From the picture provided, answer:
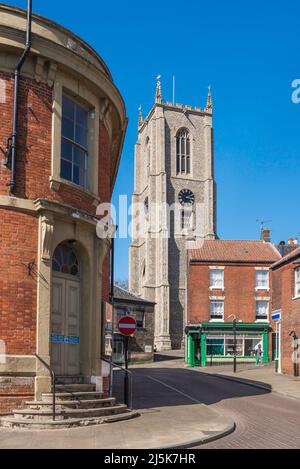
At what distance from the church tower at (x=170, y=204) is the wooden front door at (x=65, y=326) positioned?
6086 cm

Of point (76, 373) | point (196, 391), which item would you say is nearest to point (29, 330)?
point (76, 373)

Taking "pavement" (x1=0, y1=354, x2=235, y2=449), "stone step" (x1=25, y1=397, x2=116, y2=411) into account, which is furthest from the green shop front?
"stone step" (x1=25, y1=397, x2=116, y2=411)

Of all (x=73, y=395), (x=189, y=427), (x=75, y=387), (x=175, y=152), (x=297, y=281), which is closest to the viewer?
(x=189, y=427)

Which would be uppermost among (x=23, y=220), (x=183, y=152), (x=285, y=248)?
(x=183, y=152)

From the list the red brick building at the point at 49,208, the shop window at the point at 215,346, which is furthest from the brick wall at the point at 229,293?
the red brick building at the point at 49,208

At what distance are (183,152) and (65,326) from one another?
7568cm

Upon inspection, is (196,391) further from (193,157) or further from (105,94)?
(193,157)

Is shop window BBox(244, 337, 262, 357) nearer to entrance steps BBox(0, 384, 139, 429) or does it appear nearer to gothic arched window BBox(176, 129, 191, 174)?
entrance steps BBox(0, 384, 139, 429)

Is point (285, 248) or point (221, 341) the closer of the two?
point (221, 341)

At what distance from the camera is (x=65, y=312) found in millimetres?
14828

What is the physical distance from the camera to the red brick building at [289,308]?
104ft

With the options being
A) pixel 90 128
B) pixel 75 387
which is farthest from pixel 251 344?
pixel 75 387

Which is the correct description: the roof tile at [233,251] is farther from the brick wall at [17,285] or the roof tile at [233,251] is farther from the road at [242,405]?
the brick wall at [17,285]

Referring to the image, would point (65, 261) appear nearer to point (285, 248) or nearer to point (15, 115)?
point (15, 115)
